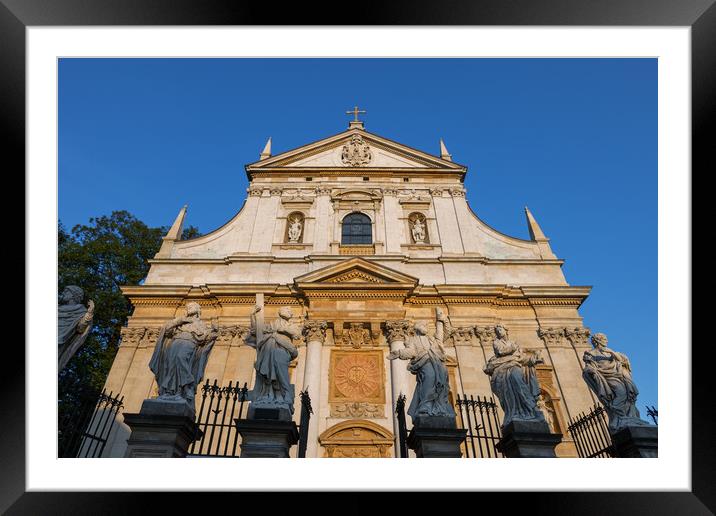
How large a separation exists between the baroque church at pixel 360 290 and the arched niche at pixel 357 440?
3 centimetres

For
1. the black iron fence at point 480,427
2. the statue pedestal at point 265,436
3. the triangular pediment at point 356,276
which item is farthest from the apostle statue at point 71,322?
the triangular pediment at point 356,276

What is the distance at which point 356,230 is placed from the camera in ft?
56.4

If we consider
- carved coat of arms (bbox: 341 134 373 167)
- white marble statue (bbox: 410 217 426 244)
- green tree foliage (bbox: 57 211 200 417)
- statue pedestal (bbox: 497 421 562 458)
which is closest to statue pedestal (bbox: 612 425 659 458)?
statue pedestal (bbox: 497 421 562 458)

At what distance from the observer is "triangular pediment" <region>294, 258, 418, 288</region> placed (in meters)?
14.3

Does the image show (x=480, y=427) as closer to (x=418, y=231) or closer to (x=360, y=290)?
(x=360, y=290)

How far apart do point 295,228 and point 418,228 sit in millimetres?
4757

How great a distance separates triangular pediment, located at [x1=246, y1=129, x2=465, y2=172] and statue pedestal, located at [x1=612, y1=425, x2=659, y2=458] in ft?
45.0

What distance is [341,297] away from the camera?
14422 mm

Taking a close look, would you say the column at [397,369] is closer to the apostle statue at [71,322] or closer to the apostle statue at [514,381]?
the apostle statue at [514,381]
